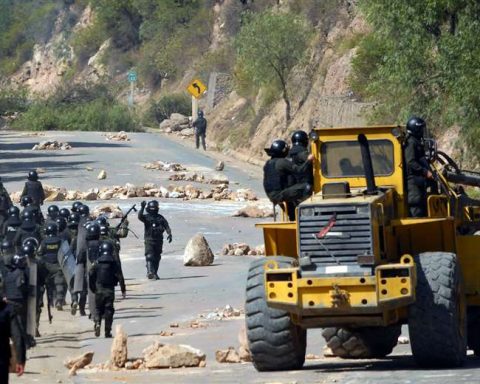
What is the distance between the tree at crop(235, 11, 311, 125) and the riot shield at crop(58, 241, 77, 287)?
4235 centimetres

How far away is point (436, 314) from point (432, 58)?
24.1 metres

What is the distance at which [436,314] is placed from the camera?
1456 centimetres

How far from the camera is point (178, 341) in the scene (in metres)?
20.5

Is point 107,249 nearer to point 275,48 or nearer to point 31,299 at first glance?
point 31,299

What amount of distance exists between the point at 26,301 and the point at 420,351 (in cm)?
640

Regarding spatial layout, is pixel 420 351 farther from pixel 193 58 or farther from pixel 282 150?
pixel 193 58

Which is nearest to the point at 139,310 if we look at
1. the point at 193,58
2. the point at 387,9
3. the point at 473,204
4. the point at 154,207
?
the point at 154,207

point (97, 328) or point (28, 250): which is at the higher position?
point (28, 250)

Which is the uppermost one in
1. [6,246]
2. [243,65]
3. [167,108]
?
[243,65]

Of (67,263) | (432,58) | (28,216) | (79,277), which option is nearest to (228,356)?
(79,277)

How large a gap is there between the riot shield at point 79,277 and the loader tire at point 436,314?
9.64 metres

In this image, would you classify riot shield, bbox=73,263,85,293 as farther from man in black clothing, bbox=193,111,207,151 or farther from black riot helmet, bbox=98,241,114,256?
man in black clothing, bbox=193,111,207,151

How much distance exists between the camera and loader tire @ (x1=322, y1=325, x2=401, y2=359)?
1697 centimetres

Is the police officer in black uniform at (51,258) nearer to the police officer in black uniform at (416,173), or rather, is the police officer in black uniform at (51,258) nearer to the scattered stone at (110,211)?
the police officer in black uniform at (416,173)
